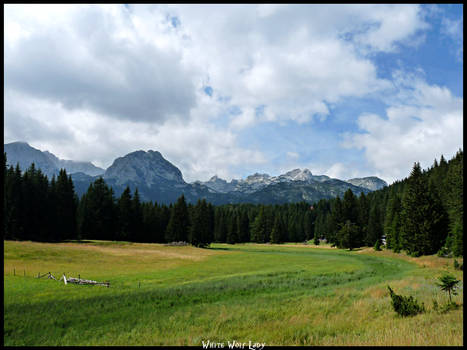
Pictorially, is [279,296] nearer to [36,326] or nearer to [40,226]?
[36,326]

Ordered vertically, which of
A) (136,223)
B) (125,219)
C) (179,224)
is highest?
(125,219)

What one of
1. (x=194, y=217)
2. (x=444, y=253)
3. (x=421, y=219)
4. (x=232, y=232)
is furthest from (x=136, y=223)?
(x=444, y=253)

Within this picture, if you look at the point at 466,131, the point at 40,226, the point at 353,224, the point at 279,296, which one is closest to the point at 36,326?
the point at 279,296

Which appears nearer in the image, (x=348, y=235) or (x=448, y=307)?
(x=448, y=307)

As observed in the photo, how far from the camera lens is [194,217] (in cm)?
9850

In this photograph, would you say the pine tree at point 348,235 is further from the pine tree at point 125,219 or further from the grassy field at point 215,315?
the pine tree at point 125,219

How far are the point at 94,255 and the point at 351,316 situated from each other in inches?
2008

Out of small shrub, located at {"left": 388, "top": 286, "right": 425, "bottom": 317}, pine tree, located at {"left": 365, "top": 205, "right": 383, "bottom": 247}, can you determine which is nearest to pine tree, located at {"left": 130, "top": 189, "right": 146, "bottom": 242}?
pine tree, located at {"left": 365, "top": 205, "right": 383, "bottom": 247}

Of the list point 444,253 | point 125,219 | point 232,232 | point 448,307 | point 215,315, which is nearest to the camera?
point 448,307

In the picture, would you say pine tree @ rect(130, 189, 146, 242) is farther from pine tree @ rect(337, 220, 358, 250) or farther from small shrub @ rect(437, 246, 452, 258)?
small shrub @ rect(437, 246, 452, 258)

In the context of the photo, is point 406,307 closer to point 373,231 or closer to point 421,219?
point 421,219

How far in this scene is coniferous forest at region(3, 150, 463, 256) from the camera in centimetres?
6169

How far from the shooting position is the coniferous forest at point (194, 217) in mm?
61688

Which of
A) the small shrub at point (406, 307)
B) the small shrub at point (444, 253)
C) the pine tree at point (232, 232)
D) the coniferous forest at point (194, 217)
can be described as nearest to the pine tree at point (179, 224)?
the coniferous forest at point (194, 217)
